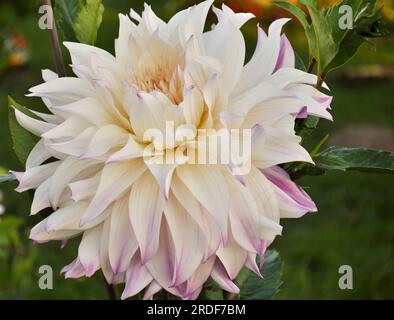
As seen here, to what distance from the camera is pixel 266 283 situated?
2.60ft

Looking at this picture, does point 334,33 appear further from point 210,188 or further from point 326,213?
point 326,213

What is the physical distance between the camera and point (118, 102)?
604 mm

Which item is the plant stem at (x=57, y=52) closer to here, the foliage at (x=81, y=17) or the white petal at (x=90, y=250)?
the foliage at (x=81, y=17)

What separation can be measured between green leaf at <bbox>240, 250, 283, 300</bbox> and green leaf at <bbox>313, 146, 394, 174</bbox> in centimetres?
21

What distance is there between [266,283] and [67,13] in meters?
0.36

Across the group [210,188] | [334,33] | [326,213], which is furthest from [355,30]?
[326,213]

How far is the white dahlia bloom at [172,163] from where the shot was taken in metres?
0.54

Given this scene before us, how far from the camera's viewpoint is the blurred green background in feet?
6.64

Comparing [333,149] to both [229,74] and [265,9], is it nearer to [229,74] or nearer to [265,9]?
[229,74]

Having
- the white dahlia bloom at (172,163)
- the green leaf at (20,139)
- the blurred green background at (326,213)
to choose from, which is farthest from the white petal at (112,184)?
the blurred green background at (326,213)

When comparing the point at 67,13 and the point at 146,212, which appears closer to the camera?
the point at 146,212

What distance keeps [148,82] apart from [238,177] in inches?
5.8

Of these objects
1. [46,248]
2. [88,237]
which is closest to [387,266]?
[46,248]

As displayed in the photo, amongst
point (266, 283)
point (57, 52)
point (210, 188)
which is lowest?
point (266, 283)
